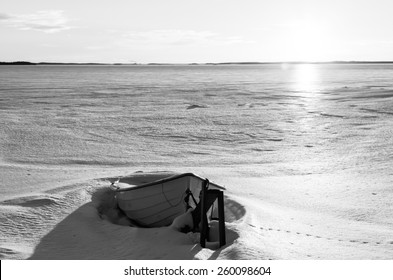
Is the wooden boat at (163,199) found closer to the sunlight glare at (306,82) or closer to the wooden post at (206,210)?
the wooden post at (206,210)

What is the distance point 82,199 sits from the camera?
8055mm

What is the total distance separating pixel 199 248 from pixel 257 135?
977 centimetres

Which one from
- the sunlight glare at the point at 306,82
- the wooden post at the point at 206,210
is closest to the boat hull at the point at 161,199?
the wooden post at the point at 206,210

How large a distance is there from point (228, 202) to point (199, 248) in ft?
7.21

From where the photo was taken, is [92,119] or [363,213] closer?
[363,213]

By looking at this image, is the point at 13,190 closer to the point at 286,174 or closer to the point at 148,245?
the point at 148,245

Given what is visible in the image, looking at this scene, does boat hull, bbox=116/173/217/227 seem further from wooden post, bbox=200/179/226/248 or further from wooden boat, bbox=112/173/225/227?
wooden post, bbox=200/179/226/248

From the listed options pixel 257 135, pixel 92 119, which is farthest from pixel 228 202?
pixel 92 119

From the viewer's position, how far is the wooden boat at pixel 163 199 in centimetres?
680

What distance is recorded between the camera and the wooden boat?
6.80 metres

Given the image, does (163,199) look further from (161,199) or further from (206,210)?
(206,210)
